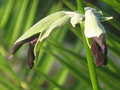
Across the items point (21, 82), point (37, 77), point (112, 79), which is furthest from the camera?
point (37, 77)

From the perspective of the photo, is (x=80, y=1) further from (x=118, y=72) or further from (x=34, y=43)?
(x=118, y=72)

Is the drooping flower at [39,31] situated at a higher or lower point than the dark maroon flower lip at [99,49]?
higher

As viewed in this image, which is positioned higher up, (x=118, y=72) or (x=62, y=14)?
(x=62, y=14)

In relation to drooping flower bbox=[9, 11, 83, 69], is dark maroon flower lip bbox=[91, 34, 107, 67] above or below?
below

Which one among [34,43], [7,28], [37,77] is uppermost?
[34,43]

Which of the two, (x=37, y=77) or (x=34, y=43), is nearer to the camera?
(x=34, y=43)

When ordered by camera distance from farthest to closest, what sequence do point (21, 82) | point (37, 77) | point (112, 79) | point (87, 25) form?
point (37, 77)
point (21, 82)
point (112, 79)
point (87, 25)

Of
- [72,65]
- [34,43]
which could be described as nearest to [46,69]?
[72,65]
